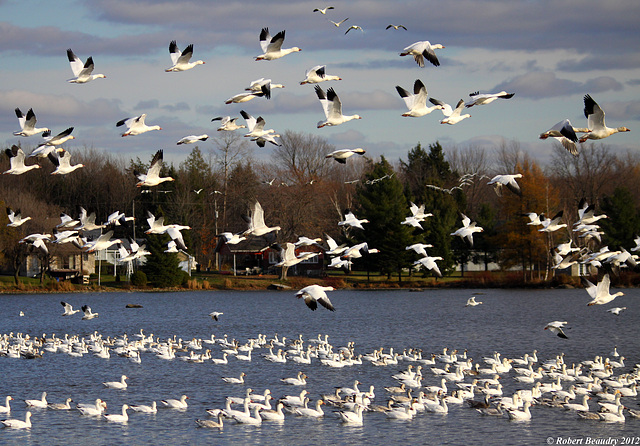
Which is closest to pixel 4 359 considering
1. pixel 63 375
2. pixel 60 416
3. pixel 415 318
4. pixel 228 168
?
pixel 63 375

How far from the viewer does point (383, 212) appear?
74.1 m

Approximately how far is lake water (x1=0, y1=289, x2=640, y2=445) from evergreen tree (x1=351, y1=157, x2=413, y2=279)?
378 centimetres

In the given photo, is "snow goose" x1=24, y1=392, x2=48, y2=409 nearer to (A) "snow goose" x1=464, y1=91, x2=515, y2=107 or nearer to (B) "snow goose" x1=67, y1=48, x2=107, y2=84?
(B) "snow goose" x1=67, y1=48, x2=107, y2=84

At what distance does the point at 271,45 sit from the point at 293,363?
47.1 ft

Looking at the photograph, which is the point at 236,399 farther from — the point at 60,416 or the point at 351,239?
the point at 351,239

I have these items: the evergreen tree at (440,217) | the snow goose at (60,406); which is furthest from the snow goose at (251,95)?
the evergreen tree at (440,217)

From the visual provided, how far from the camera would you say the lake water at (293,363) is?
21234 mm

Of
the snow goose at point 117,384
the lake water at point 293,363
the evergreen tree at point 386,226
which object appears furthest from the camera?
the evergreen tree at point 386,226

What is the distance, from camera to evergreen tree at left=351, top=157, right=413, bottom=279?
73.1 metres

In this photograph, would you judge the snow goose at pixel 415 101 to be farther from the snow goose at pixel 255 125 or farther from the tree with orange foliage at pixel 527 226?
the tree with orange foliage at pixel 527 226

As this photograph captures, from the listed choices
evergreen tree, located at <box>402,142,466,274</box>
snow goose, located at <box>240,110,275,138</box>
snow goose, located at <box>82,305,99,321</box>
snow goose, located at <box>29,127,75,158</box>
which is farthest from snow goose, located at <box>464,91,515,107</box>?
evergreen tree, located at <box>402,142,466,274</box>

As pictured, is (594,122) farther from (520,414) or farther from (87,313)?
(87,313)

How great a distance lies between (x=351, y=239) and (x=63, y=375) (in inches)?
1682

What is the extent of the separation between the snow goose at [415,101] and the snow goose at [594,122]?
4365 millimetres
